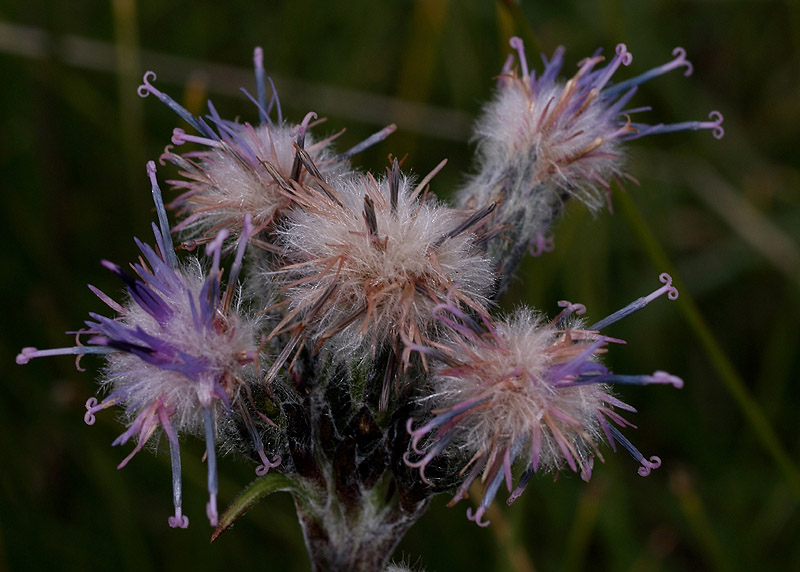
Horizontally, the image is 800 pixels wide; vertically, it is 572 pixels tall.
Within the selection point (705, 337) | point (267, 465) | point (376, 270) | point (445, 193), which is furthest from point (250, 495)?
point (445, 193)

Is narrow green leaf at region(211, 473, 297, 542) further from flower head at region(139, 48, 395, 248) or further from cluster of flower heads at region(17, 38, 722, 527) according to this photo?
flower head at region(139, 48, 395, 248)

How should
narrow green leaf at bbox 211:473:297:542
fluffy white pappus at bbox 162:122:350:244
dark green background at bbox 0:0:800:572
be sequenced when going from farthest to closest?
dark green background at bbox 0:0:800:572, fluffy white pappus at bbox 162:122:350:244, narrow green leaf at bbox 211:473:297:542

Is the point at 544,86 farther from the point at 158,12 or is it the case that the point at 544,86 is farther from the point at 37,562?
the point at 158,12

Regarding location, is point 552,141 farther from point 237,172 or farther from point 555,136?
point 237,172

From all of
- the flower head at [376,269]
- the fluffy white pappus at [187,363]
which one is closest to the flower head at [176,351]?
the fluffy white pappus at [187,363]

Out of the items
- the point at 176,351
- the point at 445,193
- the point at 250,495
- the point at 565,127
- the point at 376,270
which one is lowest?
the point at 250,495

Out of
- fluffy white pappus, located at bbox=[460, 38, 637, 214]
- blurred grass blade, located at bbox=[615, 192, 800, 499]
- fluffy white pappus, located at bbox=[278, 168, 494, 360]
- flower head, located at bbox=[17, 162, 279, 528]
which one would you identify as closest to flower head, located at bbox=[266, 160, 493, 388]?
fluffy white pappus, located at bbox=[278, 168, 494, 360]

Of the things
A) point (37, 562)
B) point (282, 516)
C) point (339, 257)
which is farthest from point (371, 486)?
point (37, 562)
